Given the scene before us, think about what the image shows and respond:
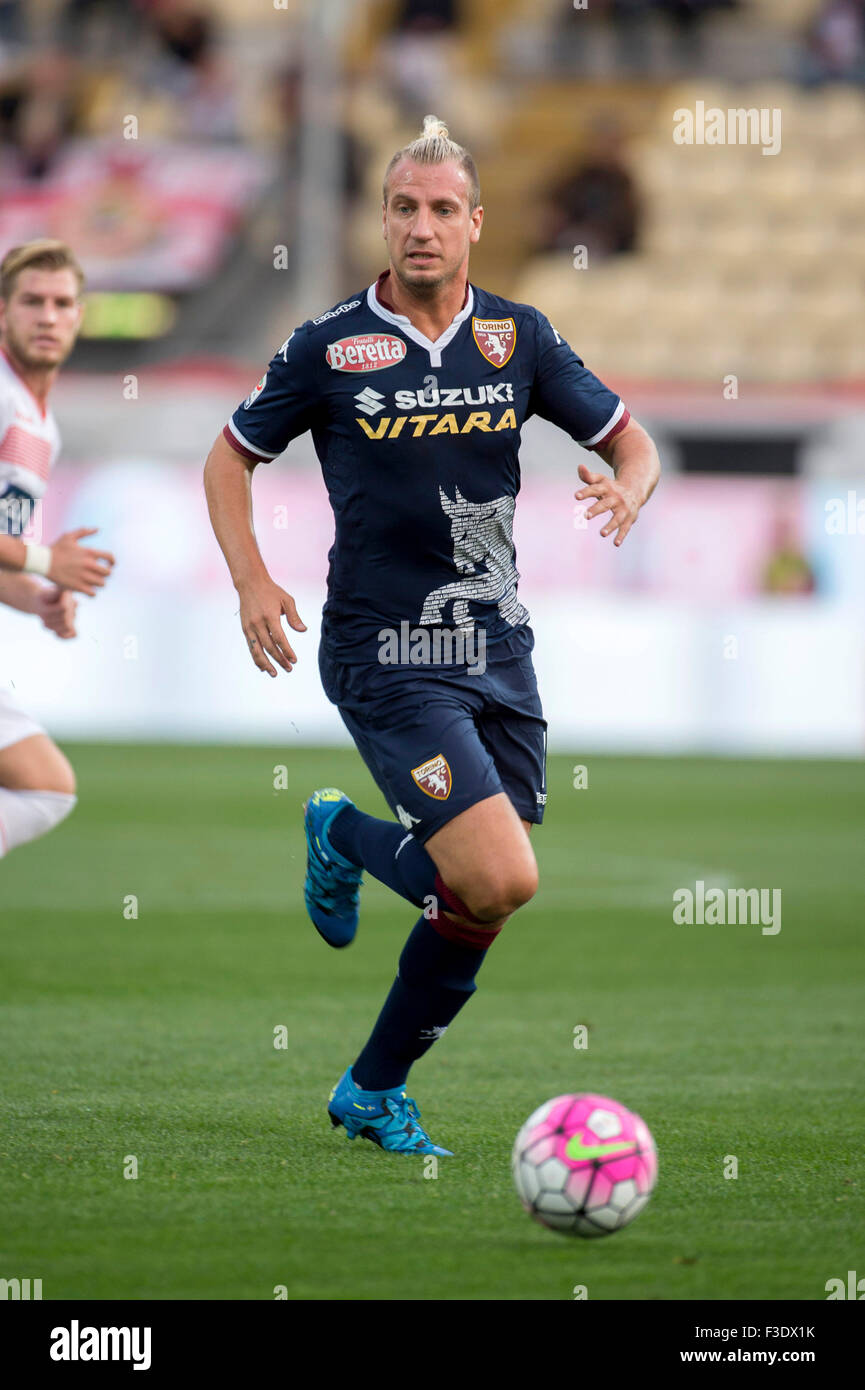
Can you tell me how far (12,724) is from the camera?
615 centimetres

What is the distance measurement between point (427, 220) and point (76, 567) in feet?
5.31

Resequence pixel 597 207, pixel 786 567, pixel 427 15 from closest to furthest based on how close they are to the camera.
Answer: pixel 786 567 < pixel 597 207 < pixel 427 15

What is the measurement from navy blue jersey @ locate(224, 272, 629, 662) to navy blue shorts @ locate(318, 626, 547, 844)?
0.10 metres

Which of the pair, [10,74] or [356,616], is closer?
[356,616]

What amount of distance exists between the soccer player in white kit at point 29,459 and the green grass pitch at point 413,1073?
0.81m

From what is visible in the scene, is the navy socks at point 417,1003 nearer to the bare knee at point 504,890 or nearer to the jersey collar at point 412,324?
the bare knee at point 504,890

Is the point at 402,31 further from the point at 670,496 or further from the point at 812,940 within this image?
the point at 812,940

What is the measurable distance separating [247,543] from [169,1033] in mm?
2227

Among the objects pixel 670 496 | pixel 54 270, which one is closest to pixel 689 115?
pixel 670 496

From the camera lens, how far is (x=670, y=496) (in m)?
18.1

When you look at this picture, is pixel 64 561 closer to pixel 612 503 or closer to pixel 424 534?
pixel 424 534

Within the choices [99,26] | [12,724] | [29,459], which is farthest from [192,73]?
[12,724]

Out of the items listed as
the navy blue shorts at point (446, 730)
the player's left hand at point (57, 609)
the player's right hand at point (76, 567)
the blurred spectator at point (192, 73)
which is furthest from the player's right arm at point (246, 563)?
the blurred spectator at point (192, 73)

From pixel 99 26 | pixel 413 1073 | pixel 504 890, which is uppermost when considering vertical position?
pixel 99 26
